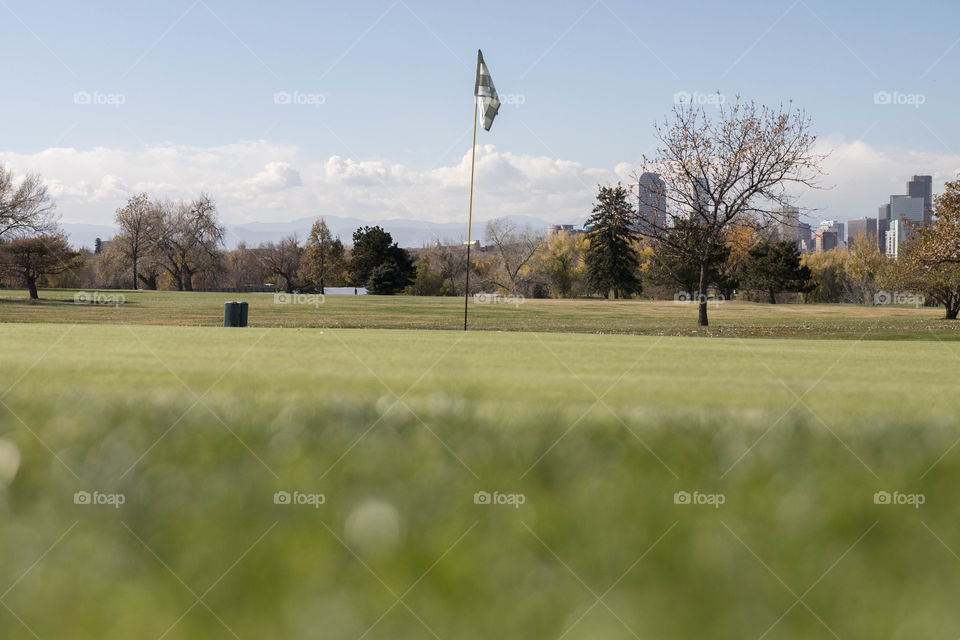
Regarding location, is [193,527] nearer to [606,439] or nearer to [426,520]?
[426,520]

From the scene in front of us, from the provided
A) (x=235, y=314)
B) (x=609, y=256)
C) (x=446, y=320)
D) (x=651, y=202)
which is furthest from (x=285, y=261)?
(x=235, y=314)

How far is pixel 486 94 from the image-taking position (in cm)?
1808

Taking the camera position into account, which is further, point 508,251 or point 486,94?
point 508,251

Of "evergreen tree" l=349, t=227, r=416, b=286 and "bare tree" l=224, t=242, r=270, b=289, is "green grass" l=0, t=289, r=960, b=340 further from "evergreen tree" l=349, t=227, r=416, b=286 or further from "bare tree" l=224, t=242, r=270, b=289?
"bare tree" l=224, t=242, r=270, b=289

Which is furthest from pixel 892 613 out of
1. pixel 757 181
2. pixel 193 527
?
pixel 757 181

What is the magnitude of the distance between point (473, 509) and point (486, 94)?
1619cm

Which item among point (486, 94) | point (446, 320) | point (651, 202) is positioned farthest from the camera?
point (446, 320)

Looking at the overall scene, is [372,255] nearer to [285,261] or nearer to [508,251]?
[285,261]

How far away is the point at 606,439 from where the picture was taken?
3.62 m

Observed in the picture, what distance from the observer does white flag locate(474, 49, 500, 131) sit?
17.8 meters

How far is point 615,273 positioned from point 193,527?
216 ft

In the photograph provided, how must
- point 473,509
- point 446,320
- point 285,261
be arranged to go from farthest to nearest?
point 285,261 < point 446,320 < point 473,509

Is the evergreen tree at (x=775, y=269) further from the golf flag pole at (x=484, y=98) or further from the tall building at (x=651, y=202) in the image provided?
the golf flag pole at (x=484, y=98)

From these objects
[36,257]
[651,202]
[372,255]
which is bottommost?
[36,257]
